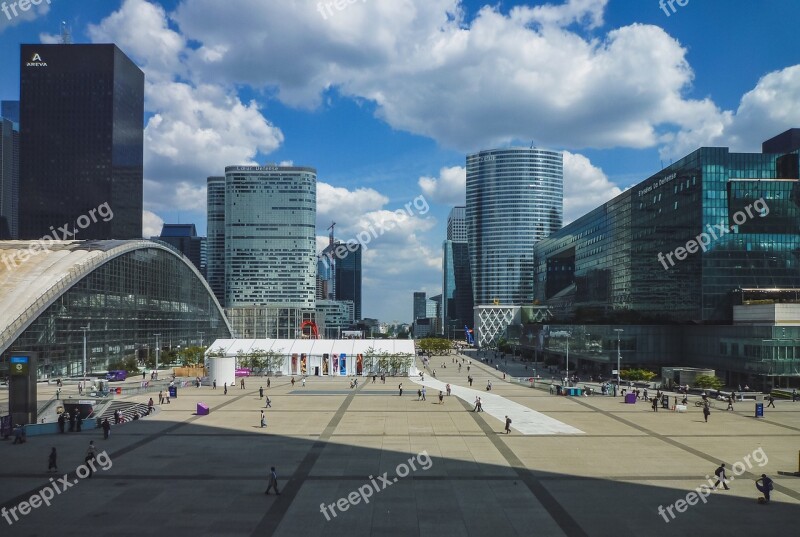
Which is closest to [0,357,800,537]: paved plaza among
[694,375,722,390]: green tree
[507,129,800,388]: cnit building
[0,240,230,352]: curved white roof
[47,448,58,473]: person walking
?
[47,448,58,473]: person walking

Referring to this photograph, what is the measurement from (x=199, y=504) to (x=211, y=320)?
115947 millimetres

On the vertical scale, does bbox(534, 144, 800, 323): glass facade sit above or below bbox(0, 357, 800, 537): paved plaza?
above

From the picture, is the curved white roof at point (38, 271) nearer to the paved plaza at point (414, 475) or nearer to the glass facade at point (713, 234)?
the paved plaza at point (414, 475)

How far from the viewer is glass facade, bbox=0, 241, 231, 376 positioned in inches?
3172

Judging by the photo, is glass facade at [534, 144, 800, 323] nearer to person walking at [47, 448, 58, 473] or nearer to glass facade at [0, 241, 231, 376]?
person walking at [47, 448, 58, 473]

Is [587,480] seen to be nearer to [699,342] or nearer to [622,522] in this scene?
[622,522]

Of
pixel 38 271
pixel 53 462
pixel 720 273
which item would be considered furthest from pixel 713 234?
pixel 38 271

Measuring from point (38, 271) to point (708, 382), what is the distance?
86.8 m

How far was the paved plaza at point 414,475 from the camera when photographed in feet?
71.6

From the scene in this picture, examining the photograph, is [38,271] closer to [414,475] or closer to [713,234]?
[414,475]

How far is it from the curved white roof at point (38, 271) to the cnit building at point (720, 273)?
243 feet

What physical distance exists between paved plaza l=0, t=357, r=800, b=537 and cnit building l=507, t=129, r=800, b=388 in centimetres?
2570

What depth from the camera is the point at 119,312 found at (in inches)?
3787

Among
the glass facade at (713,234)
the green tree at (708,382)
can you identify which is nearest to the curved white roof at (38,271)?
the green tree at (708,382)
